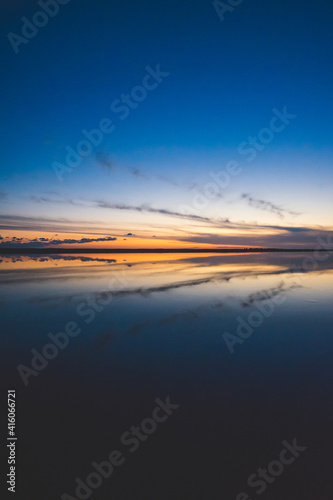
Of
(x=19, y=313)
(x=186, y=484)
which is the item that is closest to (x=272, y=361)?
(x=186, y=484)

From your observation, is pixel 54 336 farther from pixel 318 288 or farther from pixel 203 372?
pixel 318 288

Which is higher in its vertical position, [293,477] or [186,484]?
[186,484]

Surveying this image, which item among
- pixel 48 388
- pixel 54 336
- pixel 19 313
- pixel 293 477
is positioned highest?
pixel 19 313

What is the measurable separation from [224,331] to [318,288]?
9.05m

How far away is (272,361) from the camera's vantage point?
219 inches

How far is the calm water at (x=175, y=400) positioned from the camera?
9.24ft

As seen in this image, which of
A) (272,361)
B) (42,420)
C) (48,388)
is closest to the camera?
(42,420)

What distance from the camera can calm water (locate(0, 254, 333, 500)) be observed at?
2816 mm

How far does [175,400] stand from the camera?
4133mm

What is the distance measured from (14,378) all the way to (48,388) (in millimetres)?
810

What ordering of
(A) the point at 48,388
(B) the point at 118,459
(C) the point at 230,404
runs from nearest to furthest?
(B) the point at 118,459
(C) the point at 230,404
(A) the point at 48,388

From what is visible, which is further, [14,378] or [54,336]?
[54,336]

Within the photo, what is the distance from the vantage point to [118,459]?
3057mm

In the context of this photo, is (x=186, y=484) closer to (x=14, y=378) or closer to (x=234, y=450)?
(x=234, y=450)
